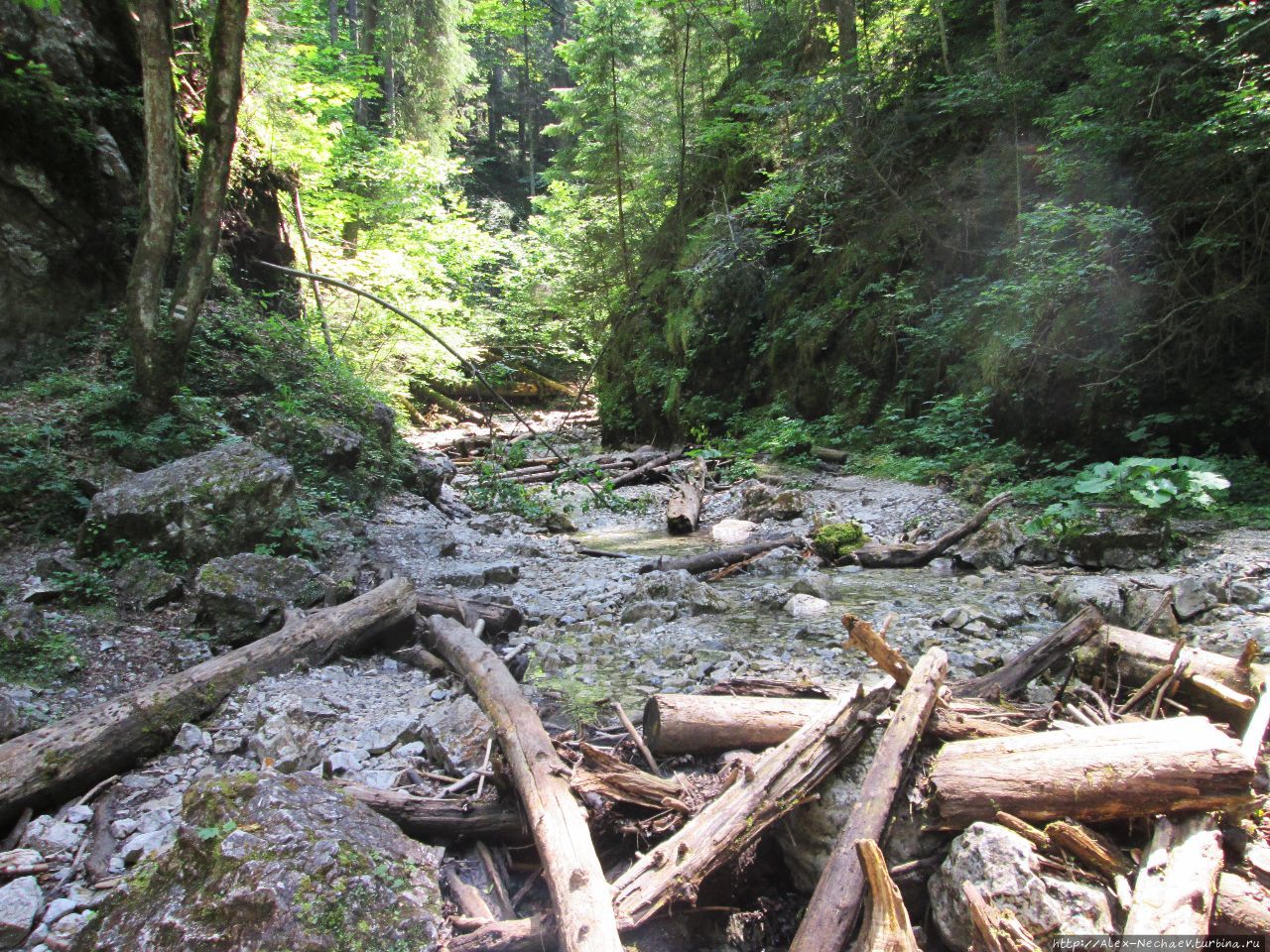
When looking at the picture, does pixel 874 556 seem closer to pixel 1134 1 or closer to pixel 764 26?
pixel 1134 1

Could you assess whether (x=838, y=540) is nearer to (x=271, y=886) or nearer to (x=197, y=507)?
(x=197, y=507)

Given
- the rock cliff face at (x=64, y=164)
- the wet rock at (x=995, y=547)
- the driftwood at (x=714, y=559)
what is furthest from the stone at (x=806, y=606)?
the rock cliff face at (x=64, y=164)

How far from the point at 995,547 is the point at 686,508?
456cm

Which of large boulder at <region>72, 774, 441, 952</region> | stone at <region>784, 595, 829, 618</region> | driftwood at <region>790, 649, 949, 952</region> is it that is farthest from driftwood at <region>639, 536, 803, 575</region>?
large boulder at <region>72, 774, 441, 952</region>

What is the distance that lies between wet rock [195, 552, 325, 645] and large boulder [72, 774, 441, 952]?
252cm

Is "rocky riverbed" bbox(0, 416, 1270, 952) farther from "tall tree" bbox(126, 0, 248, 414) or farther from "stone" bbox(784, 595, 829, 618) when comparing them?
"tall tree" bbox(126, 0, 248, 414)

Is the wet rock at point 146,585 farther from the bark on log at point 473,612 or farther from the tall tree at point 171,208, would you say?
the tall tree at point 171,208

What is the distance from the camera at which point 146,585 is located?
492cm

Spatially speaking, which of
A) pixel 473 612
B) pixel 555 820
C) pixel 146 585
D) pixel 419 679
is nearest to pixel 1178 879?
pixel 555 820

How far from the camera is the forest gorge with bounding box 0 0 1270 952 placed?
2.24 m

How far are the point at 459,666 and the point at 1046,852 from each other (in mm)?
3290

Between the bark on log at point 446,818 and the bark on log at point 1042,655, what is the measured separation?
7.70 ft

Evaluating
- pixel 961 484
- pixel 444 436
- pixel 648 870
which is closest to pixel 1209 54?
pixel 961 484

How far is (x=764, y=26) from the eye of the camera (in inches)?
621
